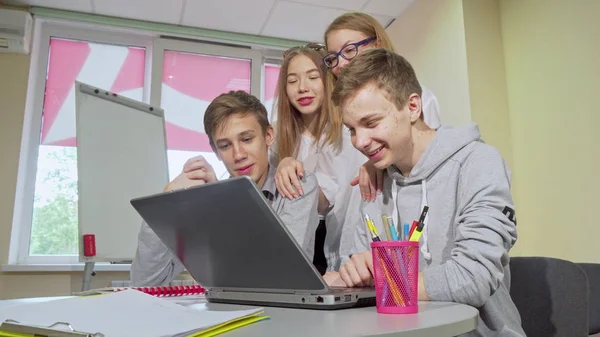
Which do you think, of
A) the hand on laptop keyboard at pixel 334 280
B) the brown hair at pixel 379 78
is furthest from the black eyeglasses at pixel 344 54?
the hand on laptop keyboard at pixel 334 280

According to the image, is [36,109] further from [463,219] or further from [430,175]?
[463,219]

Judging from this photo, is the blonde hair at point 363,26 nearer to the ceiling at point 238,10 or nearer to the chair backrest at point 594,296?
the chair backrest at point 594,296

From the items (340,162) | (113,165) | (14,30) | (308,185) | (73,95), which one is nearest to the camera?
(308,185)

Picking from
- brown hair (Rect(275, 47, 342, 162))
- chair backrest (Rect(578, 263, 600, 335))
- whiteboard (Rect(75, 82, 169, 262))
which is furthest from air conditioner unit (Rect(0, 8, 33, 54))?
chair backrest (Rect(578, 263, 600, 335))

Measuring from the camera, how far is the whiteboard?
2871 millimetres

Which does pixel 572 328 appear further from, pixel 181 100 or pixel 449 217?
pixel 181 100

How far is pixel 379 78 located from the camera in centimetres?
98

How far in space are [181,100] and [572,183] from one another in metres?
2.77

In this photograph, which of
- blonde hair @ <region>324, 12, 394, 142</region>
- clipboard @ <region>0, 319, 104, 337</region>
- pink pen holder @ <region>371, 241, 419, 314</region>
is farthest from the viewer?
blonde hair @ <region>324, 12, 394, 142</region>

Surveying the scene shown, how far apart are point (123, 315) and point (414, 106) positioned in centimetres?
71

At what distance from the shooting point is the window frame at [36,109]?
3287mm

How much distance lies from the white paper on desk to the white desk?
4 centimetres

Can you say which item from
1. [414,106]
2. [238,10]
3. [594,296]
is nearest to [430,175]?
[414,106]

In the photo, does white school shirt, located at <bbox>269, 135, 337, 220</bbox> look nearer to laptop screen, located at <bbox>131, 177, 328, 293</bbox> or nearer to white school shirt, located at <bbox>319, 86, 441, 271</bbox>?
white school shirt, located at <bbox>319, 86, 441, 271</bbox>
